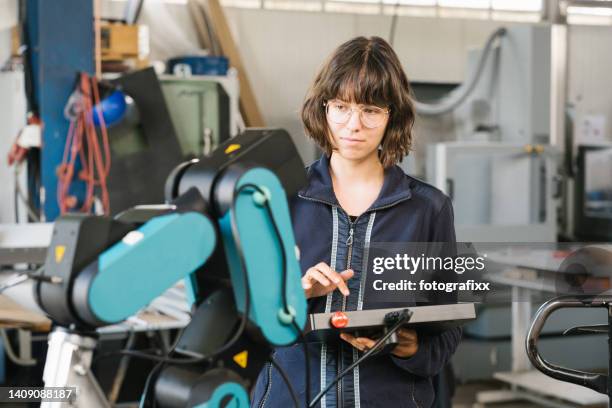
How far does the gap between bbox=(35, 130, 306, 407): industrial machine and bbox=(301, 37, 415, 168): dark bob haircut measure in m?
0.34

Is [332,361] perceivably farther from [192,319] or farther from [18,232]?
[18,232]

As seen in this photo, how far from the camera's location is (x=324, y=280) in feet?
3.74

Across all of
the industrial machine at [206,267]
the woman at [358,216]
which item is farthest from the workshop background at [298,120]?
the industrial machine at [206,267]

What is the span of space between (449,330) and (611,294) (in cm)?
25

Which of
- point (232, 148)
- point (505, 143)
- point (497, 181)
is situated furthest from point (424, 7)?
point (232, 148)

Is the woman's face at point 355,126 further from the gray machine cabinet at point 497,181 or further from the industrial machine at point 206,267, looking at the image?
the gray machine cabinet at point 497,181

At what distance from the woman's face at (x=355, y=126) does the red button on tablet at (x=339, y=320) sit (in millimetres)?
305

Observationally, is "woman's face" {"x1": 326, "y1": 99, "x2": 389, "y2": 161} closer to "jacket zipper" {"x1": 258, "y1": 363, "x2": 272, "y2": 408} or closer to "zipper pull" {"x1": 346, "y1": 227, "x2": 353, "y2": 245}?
"zipper pull" {"x1": 346, "y1": 227, "x2": 353, "y2": 245}

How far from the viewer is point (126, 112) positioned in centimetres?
406

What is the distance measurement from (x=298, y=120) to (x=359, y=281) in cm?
231

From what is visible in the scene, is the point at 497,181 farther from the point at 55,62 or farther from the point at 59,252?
the point at 59,252

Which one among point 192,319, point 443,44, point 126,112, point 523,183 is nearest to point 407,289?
Answer: point 192,319

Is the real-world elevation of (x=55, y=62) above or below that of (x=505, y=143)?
above

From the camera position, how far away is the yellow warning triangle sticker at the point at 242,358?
0.90m
